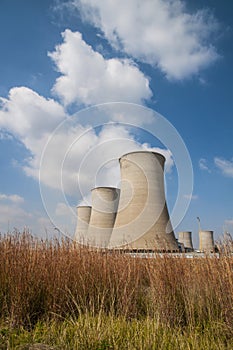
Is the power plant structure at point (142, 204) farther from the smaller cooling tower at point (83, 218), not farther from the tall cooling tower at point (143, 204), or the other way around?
the smaller cooling tower at point (83, 218)

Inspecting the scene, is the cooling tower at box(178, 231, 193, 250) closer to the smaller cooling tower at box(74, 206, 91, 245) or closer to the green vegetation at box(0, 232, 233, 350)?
the smaller cooling tower at box(74, 206, 91, 245)

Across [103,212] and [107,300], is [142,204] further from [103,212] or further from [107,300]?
[107,300]

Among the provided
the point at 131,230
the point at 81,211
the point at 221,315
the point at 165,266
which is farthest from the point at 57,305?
the point at 81,211

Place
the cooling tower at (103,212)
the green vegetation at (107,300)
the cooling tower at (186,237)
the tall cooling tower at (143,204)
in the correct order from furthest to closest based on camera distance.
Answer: the cooling tower at (186,237) < the cooling tower at (103,212) < the tall cooling tower at (143,204) < the green vegetation at (107,300)

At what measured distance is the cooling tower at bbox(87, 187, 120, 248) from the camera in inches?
746

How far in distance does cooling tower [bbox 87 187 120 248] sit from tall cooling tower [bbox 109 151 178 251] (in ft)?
14.0

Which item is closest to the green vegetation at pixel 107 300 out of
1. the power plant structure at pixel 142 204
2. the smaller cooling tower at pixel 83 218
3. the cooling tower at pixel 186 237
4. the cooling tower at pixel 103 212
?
the power plant structure at pixel 142 204

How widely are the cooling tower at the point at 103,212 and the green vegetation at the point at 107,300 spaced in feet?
47.8

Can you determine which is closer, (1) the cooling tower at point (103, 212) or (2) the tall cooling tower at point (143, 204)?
(2) the tall cooling tower at point (143, 204)

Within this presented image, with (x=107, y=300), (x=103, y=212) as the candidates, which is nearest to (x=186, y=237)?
(x=103, y=212)

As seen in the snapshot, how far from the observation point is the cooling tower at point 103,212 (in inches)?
746

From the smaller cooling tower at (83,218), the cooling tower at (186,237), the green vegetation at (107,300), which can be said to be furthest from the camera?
the cooling tower at (186,237)

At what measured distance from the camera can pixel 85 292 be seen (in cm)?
394

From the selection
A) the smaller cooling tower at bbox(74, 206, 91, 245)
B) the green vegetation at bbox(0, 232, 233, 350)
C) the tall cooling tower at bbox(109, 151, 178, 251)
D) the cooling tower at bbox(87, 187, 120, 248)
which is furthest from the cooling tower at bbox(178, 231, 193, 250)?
the green vegetation at bbox(0, 232, 233, 350)
